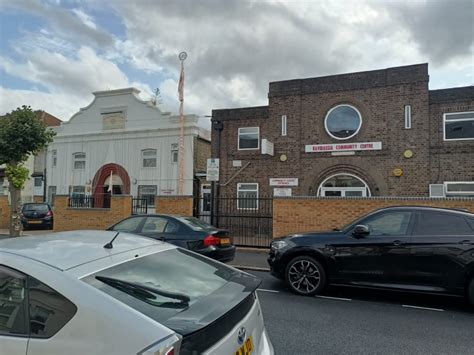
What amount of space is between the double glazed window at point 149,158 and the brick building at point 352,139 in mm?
4930

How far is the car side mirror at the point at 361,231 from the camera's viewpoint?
237 inches

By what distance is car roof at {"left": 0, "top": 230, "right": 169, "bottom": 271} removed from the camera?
2.19 meters

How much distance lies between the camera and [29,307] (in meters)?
1.98

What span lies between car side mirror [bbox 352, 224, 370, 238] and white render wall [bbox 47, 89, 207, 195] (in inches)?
595

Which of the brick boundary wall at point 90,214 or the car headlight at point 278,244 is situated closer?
the car headlight at point 278,244

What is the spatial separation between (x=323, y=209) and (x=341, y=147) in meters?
5.29

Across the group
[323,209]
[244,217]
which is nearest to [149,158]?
[244,217]

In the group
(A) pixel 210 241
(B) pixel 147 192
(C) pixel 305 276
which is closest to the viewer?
(C) pixel 305 276

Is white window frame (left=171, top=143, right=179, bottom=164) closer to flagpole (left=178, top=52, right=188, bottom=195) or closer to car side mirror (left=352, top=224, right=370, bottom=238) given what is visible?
flagpole (left=178, top=52, right=188, bottom=195)

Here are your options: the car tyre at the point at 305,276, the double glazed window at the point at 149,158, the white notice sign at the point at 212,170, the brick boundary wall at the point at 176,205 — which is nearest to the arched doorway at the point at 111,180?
the double glazed window at the point at 149,158

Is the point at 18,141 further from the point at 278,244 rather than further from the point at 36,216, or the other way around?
the point at 278,244

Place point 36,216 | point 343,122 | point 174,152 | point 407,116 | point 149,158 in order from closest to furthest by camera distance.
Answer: point 407,116, point 343,122, point 36,216, point 174,152, point 149,158

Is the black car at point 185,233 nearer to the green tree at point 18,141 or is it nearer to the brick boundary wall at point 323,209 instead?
the brick boundary wall at point 323,209

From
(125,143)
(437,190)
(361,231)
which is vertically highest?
(125,143)
